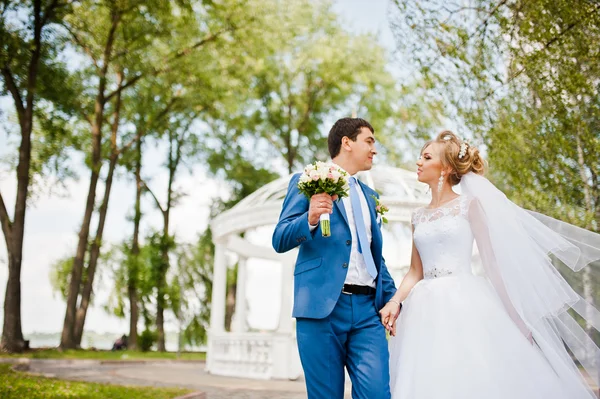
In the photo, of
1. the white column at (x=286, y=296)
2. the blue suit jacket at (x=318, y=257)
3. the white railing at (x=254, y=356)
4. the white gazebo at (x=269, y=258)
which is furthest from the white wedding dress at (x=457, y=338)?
the white railing at (x=254, y=356)

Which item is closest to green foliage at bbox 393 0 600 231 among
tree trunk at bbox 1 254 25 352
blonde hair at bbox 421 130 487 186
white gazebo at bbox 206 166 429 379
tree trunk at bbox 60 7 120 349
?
blonde hair at bbox 421 130 487 186

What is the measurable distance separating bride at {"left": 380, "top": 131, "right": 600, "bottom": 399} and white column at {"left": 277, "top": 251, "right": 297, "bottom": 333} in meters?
8.77

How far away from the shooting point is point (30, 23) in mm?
15852

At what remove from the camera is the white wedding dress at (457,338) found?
3.13m

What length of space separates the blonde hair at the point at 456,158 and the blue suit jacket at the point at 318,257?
75cm

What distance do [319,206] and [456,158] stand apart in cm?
123

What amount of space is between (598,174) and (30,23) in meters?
15.0

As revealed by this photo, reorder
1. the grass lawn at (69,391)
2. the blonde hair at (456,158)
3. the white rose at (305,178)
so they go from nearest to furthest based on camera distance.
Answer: the white rose at (305,178) < the blonde hair at (456,158) < the grass lawn at (69,391)

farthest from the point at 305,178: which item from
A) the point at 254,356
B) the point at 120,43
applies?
the point at 120,43

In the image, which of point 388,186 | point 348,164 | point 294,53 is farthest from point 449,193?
point 294,53

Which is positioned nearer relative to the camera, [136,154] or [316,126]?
[136,154]

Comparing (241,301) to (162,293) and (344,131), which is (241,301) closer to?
(162,293)

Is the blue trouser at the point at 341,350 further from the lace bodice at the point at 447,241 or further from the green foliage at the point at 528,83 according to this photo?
the green foliage at the point at 528,83

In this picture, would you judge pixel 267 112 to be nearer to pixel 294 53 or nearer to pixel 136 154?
pixel 294 53
